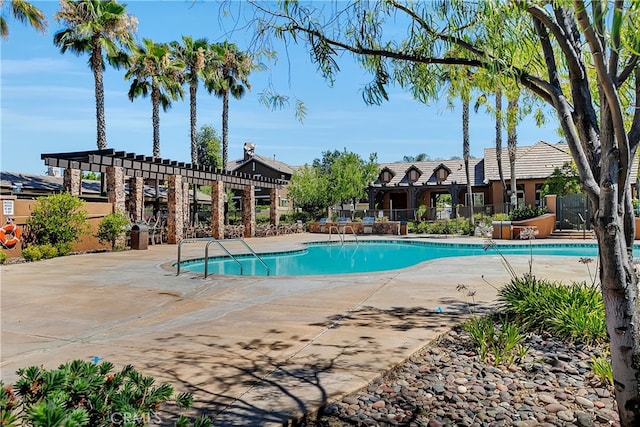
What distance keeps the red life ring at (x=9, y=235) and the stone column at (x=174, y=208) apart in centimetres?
798

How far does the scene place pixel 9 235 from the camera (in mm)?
13328

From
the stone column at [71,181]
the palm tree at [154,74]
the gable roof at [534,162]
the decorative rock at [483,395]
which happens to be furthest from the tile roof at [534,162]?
the decorative rock at [483,395]

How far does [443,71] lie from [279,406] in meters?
3.93

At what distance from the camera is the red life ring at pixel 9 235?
13.1 meters

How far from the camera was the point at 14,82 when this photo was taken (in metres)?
12.2

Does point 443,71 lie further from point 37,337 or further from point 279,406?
point 37,337

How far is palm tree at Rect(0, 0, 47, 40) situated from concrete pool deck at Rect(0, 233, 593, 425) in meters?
11.9

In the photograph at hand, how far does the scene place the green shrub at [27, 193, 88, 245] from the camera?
14492mm

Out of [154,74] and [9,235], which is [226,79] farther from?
[9,235]

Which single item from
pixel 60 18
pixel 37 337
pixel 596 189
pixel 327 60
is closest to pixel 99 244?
pixel 60 18

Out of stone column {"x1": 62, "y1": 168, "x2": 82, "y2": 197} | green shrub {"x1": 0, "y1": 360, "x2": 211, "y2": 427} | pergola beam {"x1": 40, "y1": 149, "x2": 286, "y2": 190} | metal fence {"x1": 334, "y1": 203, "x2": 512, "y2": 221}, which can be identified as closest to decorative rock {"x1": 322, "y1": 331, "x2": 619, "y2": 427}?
green shrub {"x1": 0, "y1": 360, "x2": 211, "y2": 427}

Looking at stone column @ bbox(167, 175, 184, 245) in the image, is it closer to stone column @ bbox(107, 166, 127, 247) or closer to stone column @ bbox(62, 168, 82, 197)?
stone column @ bbox(107, 166, 127, 247)

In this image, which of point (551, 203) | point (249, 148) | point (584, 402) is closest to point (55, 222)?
point (584, 402)

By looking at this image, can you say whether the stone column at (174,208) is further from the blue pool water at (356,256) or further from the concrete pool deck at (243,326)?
the concrete pool deck at (243,326)
